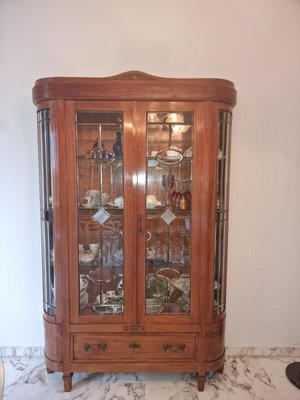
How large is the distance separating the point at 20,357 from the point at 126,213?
5.22 feet

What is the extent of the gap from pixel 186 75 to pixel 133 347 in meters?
2.03

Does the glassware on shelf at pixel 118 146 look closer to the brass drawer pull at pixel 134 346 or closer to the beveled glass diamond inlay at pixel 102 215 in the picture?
the beveled glass diamond inlay at pixel 102 215

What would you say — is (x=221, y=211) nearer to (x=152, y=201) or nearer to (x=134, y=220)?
(x=152, y=201)

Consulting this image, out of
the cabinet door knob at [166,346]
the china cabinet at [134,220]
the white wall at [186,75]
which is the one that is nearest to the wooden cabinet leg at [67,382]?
the china cabinet at [134,220]

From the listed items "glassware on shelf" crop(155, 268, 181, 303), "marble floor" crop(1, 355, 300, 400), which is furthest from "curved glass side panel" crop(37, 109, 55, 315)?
"glassware on shelf" crop(155, 268, 181, 303)

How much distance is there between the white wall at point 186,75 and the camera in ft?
6.81

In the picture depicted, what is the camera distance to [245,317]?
228 centimetres

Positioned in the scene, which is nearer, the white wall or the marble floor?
the marble floor

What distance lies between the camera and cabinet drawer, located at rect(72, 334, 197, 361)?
6.00 feet

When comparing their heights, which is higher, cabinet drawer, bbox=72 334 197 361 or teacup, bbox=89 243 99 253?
teacup, bbox=89 243 99 253

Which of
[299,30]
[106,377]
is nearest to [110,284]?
[106,377]

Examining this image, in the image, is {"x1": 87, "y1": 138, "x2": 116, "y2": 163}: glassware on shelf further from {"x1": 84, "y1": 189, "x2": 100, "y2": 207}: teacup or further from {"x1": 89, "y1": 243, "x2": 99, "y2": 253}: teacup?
{"x1": 89, "y1": 243, "x2": 99, "y2": 253}: teacup

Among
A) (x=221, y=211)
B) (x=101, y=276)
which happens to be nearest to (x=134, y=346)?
(x=101, y=276)

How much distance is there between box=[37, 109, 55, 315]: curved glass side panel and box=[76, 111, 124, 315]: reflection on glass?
8.0 inches
